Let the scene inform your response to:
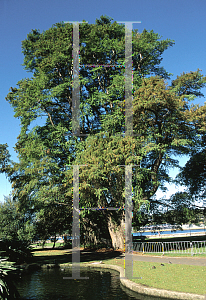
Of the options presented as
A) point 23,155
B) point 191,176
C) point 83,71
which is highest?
point 83,71

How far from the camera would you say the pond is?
9.48 metres

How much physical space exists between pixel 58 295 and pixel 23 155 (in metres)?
16.7

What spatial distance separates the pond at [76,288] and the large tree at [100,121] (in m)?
6.38

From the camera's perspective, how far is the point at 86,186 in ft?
60.5

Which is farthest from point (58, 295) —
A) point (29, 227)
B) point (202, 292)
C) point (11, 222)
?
point (11, 222)

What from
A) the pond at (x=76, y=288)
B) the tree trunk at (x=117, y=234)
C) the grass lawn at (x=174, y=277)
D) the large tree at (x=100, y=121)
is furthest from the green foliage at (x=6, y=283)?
the tree trunk at (x=117, y=234)

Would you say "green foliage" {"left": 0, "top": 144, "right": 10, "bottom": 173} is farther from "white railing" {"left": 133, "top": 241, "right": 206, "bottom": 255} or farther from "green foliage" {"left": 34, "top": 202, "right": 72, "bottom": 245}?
"white railing" {"left": 133, "top": 241, "right": 206, "bottom": 255}

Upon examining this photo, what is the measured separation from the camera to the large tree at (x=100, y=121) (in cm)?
1930

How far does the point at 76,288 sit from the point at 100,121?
15.7 metres

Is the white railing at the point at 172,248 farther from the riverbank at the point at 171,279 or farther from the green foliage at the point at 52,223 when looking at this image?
the green foliage at the point at 52,223

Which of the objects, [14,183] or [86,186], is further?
[14,183]

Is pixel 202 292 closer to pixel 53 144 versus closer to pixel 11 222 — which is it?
pixel 53 144

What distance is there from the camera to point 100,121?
24.2 metres

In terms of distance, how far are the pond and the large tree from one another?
251 inches
